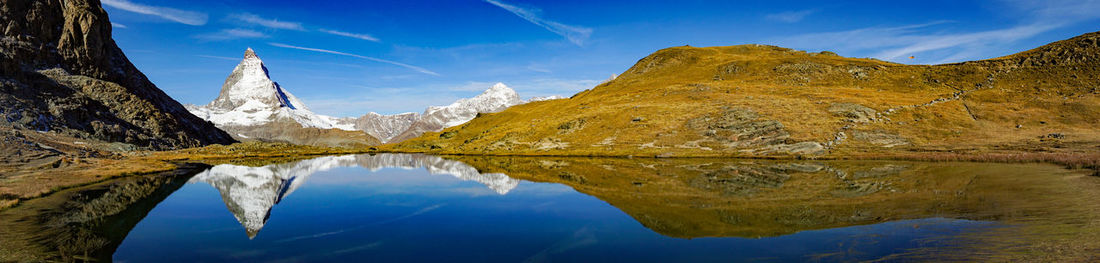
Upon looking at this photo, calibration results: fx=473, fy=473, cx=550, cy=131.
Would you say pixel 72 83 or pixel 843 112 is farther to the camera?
pixel 72 83

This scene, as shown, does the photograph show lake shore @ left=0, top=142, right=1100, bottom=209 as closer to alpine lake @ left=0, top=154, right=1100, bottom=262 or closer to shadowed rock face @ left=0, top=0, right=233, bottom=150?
alpine lake @ left=0, top=154, right=1100, bottom=262

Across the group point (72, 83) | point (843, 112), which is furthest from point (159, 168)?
point (72, 83)

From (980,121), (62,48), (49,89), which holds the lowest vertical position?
(980,121)

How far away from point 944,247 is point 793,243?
5238 mm

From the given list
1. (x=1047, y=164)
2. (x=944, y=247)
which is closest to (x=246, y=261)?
(x=944, y=247)

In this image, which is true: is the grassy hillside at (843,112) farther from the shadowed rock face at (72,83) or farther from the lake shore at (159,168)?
the shadowed rock face at (72,83)

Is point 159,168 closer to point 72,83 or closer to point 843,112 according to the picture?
point 843,112

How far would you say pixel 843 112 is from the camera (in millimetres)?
98000

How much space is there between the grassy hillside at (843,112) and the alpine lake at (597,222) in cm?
4263

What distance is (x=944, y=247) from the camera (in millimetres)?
18344

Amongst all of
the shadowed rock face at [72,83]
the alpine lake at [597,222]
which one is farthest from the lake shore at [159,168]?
the shadowed rock face at [72,83]

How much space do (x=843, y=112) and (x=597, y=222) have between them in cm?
9242

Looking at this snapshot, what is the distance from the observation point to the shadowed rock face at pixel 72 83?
12462 centimetres

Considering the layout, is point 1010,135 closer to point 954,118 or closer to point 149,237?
point 954,118
